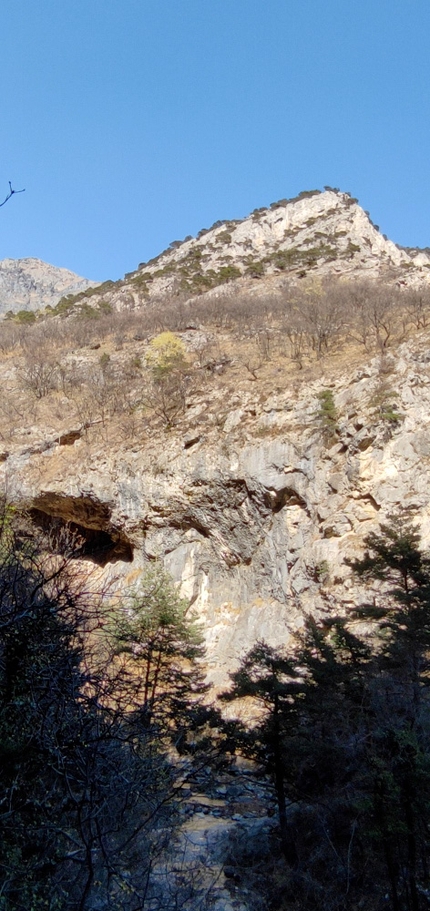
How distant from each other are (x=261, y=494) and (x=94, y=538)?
8.23 metres

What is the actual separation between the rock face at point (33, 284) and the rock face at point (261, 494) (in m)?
65.6

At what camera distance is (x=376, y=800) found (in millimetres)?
6258

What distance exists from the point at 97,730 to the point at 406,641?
5.88m

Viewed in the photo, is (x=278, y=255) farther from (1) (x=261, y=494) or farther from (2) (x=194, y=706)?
(2) (x=194, y=706)

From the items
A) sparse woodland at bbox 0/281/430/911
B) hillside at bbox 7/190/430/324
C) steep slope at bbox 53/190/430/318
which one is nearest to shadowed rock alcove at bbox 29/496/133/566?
sparse woodland at bbox 0/281/430/911

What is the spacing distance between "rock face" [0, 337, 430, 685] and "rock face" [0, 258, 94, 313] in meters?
65.6

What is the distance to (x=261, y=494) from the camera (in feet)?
48.4

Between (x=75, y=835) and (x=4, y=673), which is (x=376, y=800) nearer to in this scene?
(x=75, y=835)

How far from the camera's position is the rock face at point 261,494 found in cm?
1319

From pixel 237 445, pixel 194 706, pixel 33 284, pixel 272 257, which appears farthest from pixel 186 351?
pixel 33 284

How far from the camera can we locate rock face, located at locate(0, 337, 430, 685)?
43.3 feet

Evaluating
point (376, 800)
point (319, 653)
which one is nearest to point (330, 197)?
point (319, 653)

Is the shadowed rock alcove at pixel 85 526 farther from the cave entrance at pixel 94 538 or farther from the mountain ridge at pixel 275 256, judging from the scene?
the mountain ridge at pixel 275 256

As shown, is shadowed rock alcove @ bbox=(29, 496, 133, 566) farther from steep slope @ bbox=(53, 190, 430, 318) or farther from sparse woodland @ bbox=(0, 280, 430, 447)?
steep slope @ bbox=(53, 190, 430, 318)
